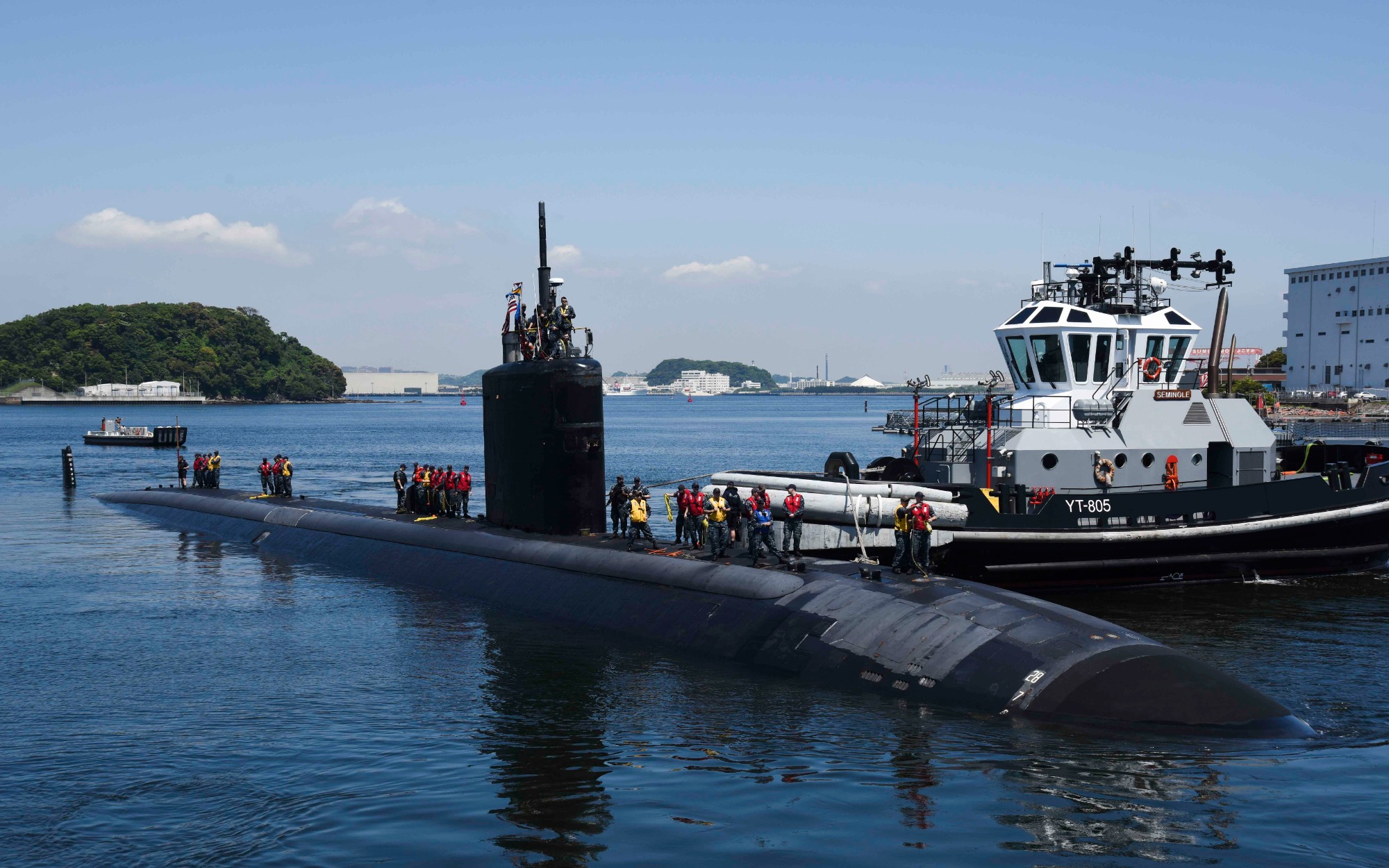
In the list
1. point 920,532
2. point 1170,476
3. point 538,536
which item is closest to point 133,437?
point 538,536

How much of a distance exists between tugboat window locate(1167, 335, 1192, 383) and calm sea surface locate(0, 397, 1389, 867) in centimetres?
809

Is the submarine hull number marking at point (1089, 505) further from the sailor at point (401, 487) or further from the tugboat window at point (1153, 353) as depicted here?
the sailor at point (401, 487)

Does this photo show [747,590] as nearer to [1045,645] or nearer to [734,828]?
[1045,645]

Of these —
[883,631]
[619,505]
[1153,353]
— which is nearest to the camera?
[883,631]

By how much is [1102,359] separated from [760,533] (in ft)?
47.3

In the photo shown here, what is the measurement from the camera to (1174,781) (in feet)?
Answer: 41.7

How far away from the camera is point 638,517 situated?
73.8ft

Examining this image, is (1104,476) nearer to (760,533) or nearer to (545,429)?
(760,533)

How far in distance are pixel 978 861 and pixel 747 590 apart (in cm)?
848

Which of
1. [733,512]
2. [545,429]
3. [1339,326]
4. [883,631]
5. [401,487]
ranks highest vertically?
[1339,326]

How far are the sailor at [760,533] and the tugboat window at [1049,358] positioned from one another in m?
13.2

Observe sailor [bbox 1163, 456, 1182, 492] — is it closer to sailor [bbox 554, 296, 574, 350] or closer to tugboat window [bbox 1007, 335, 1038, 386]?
tugboat window [bbox 1007, 335, 1038, 386]

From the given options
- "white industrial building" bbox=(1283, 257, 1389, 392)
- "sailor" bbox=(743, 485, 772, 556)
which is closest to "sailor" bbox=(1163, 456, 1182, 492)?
"sailor" bbox=(743, 485, 772, 556)

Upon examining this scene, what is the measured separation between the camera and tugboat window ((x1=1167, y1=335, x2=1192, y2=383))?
1236 inches
